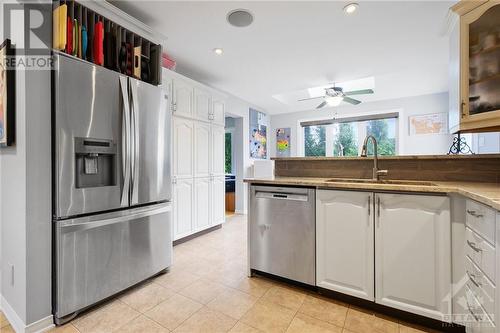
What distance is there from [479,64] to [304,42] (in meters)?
1.69

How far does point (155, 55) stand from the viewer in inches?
93.7

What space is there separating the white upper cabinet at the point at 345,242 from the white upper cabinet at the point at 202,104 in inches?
93.1

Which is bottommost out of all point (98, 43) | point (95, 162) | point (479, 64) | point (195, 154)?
point (95, 162)

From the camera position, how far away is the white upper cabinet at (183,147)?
316cm

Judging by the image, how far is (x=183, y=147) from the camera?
329cm

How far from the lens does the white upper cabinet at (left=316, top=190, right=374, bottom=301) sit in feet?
5.51

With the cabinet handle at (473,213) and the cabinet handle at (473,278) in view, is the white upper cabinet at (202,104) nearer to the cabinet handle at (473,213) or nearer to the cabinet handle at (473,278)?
the cabinet handle at (473,213)

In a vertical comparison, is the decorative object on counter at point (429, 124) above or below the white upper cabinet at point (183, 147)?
above

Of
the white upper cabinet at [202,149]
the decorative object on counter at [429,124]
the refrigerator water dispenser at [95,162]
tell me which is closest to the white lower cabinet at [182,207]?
the white upper cabinet at [202,149]

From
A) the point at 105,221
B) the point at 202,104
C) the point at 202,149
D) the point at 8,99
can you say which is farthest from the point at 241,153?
the point at 8,99

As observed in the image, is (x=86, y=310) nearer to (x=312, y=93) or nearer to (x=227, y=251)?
(x=227, y=251)

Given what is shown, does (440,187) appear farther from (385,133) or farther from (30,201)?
(385,133)

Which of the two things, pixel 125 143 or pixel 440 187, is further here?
pixel 125 143

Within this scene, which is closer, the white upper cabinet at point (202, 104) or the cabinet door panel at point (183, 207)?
the cabinet door panel at point (183, 207)
